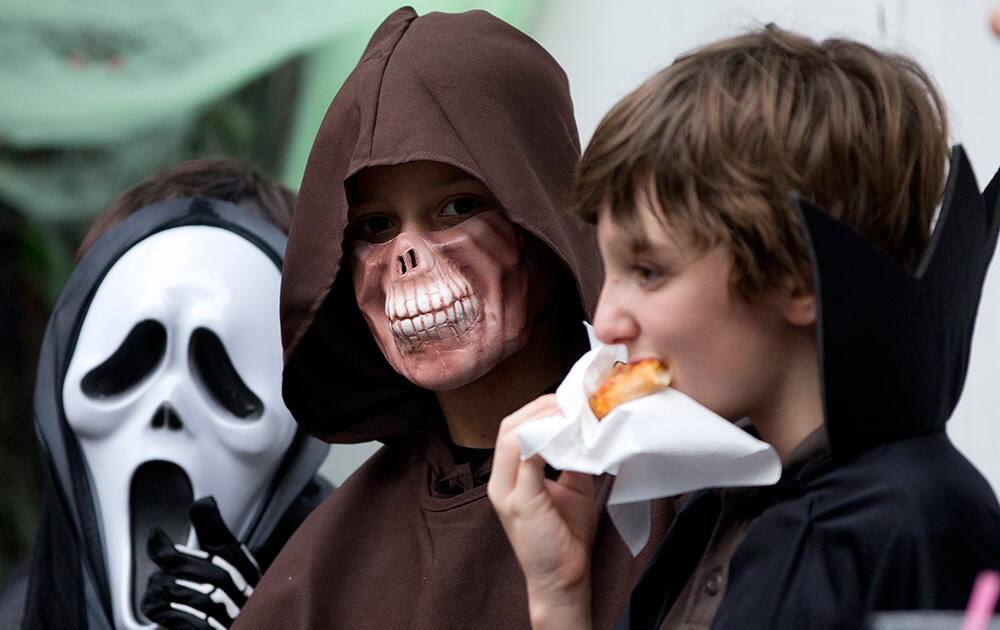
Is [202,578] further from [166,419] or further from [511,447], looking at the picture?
[511,447]

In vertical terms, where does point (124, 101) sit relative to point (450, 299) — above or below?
above

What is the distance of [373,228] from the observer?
1.97 metres

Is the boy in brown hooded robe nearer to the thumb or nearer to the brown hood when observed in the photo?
the brown hood

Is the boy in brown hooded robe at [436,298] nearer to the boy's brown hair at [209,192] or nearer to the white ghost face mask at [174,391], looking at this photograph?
the white ghost face mask at [174,391]

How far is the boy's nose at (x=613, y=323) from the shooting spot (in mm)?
1398

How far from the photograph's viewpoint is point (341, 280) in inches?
80.7

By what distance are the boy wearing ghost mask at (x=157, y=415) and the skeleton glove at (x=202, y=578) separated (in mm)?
17

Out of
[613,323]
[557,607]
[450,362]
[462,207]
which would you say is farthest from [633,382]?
[462,207]

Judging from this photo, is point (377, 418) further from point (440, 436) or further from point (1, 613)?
point (1, 613)

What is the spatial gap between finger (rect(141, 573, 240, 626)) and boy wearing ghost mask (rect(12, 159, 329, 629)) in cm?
8

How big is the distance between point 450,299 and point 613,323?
48 centimetres

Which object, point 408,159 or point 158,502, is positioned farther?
point 158,502

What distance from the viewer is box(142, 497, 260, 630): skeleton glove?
2.29m

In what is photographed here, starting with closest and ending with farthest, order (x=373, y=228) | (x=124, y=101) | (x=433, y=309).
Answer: (x=433, y=309)
(x=373, y=228)
(x=124, y=101)
